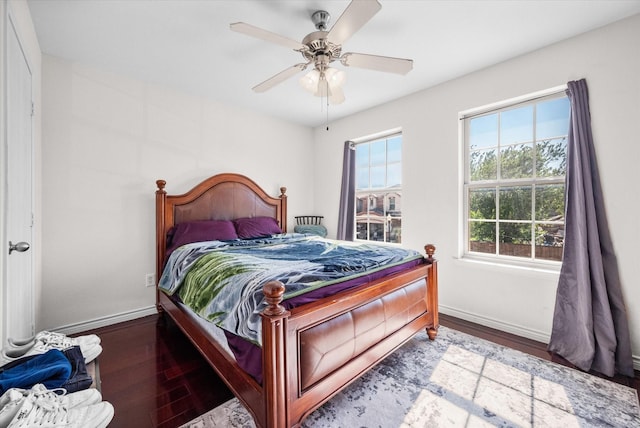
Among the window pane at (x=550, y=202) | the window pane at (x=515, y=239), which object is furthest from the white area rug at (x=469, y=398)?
the window pane at (x=550, y=202)

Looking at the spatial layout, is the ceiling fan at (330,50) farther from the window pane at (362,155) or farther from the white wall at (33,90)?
the window pane at (362,155)

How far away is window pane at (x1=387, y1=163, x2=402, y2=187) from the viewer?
3535 mm

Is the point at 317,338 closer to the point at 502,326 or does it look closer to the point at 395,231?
the point at 502,326

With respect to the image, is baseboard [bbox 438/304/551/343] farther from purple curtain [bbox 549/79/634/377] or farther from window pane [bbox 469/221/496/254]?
window pane [bbox 469/221/496/254]

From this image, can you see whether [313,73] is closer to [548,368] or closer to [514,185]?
[514,185]

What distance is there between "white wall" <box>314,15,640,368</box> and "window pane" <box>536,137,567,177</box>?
0.27 m

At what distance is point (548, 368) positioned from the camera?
193 centimetres

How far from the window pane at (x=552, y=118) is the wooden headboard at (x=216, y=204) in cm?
290

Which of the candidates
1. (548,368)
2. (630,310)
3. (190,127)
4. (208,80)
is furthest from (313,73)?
(630,310)

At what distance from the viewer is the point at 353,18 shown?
1.48m

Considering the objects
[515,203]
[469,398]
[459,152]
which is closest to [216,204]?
[459,152]

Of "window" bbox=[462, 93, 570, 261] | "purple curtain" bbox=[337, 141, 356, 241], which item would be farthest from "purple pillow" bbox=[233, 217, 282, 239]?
"window" bbox=[462, 93, 570, 261]

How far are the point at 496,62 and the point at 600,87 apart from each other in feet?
2.67

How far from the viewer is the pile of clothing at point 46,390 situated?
1014 millimetres
